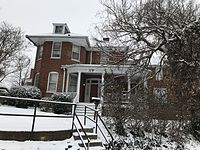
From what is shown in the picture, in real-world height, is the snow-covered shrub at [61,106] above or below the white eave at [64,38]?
below

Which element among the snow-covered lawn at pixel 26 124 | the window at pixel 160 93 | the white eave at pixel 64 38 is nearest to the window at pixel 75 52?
the white eave at pixel 64 38

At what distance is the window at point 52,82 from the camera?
22.2 metres

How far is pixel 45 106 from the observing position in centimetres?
1823

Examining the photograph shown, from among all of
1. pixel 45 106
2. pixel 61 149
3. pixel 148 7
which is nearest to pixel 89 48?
pixel 45 106

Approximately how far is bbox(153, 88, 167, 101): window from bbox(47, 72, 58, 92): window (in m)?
11.0

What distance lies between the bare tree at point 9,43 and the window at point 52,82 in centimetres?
742

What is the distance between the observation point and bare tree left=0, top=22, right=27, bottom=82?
1049 inches

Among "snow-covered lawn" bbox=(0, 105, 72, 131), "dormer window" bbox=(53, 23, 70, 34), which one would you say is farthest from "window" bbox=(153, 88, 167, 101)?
"dormer window" bbox=(53, 23, 70, 34)

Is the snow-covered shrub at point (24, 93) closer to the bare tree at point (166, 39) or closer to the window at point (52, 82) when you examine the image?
the window at point (52, 82)

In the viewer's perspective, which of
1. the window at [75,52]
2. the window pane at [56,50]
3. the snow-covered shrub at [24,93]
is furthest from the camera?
the window at [75,52]

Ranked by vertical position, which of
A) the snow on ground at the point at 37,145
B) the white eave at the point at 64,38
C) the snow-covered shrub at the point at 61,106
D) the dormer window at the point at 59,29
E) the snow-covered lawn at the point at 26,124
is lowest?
the snow on ground at the point at 37,145

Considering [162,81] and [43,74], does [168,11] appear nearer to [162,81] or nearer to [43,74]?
[162,81]

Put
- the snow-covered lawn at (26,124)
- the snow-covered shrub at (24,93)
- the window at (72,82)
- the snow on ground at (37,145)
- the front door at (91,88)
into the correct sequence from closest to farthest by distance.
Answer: the snow on ground at (37,145) → the snow-covered lawn at (26,124) → the snow-covered shrub at (24,93) → the window at (72,82) → the front door at (91,88)

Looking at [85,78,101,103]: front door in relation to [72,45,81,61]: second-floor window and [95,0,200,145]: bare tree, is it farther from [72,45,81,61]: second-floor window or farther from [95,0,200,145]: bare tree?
[95,0,200,145]: bare tree
